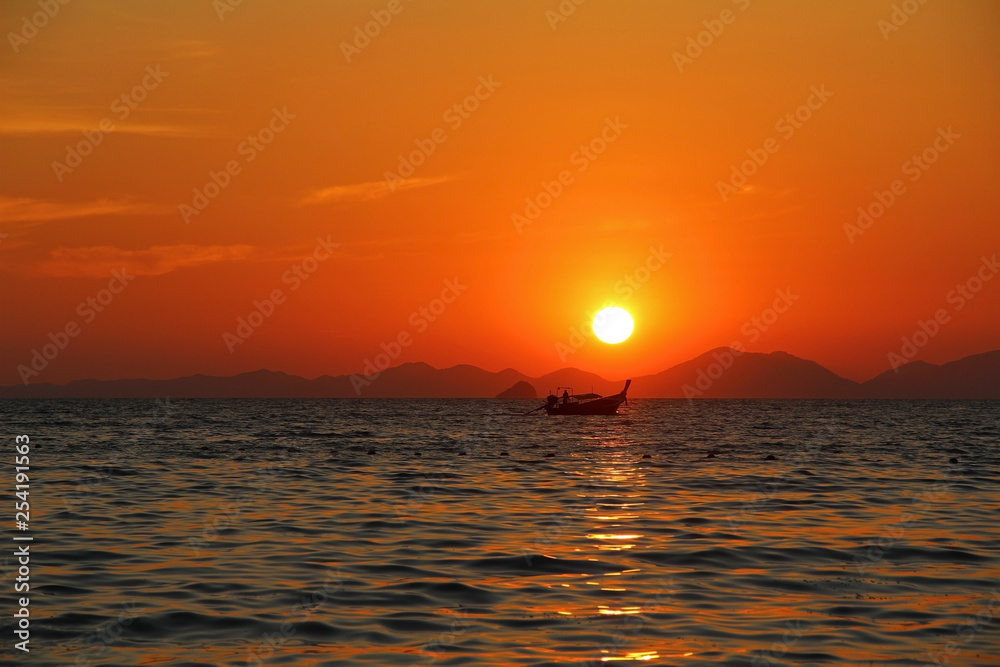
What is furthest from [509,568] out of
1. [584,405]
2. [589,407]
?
[589,407]

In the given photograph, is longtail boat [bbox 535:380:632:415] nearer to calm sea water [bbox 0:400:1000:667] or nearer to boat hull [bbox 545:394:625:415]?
boat hull [bbox 545:394:625:415]

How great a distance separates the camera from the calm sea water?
1414 cm

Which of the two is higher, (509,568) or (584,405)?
(584,405)

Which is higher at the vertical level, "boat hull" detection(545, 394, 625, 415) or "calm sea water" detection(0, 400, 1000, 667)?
"boat hull" detection(545, 394, 625, 415)

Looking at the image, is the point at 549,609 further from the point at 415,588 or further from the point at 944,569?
the point at 944,569

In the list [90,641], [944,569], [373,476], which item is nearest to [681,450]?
[373,476]

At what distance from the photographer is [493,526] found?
26.4 m

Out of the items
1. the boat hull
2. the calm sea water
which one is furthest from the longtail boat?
the calm sea water

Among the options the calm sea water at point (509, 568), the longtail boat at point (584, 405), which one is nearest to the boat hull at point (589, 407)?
the longtail boat at point (584, 405)

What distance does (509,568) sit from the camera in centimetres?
2009

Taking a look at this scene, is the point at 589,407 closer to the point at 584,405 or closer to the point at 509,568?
the point at 584,405

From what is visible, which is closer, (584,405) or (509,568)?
(509,568)

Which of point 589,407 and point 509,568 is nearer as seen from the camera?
point 509,568

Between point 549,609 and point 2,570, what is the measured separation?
35.9ft
